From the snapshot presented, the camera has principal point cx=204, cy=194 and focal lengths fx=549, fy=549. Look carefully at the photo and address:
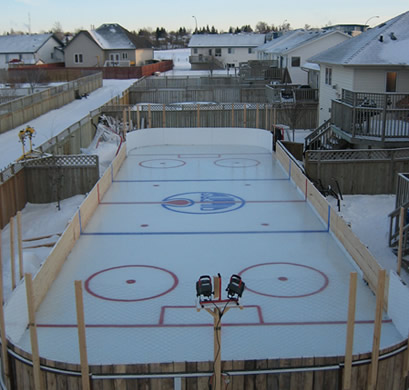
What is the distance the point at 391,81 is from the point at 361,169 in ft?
15.4

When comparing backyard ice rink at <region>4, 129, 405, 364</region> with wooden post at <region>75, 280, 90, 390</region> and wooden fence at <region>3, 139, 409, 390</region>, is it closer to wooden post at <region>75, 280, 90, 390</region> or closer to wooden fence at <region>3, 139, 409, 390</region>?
wooden fence at <region>3, 139, 409, 390</region>

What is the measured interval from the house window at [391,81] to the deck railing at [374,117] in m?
1.02

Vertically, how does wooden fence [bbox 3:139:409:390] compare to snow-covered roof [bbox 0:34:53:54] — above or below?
below

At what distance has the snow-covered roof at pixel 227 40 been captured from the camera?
2672 inches

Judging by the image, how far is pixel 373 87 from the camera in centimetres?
1859

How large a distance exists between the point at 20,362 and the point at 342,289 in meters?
4.84

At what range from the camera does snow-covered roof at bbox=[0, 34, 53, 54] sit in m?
63.2

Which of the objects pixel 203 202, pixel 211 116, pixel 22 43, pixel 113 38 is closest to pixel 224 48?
pixel 113 38

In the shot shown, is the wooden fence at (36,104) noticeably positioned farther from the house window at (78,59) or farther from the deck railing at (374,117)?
the house window at (78,59)

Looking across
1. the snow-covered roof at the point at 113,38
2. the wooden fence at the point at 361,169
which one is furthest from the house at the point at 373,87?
the snow-covered roof at the point at 113,38

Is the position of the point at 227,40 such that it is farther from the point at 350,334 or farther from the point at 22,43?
the point at 350,334

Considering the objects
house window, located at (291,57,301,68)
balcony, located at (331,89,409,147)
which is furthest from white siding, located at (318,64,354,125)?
house window, located at (291,57,301,68)

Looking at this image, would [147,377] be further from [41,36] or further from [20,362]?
[41,36]

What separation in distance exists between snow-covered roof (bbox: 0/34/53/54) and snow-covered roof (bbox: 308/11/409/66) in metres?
50.4
